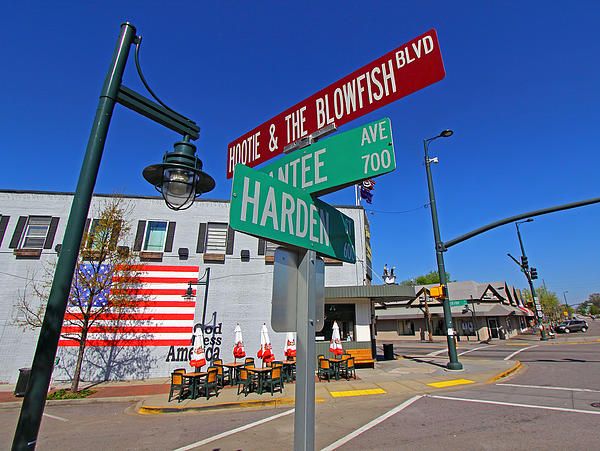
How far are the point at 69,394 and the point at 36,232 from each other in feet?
27.4

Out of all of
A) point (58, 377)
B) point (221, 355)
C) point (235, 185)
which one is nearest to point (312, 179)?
point (235, 185)

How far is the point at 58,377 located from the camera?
13.7 meters

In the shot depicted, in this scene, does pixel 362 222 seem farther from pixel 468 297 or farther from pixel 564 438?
pixel 468 297

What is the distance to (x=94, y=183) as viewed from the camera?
2.30 meters

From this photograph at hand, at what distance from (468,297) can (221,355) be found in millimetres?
30025

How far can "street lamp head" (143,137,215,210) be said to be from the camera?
2.79 meters

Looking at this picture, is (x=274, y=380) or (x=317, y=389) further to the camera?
(x=317, y=389)

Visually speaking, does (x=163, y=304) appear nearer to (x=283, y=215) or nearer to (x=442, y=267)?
(x=442, y=267)

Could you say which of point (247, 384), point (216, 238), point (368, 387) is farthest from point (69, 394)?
point (368, 387)

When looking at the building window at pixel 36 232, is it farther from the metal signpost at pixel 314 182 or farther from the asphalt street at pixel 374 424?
the metal signpost at pixel 314 182

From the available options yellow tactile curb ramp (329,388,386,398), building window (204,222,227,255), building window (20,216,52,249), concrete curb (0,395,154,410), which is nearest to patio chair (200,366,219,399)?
concrete curb (0,395,154,410)

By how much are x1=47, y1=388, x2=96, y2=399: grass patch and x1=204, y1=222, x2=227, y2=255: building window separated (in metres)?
7.20

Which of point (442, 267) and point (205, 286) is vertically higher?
point (442, 267)

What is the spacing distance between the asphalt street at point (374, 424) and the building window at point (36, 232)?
26.1ft
